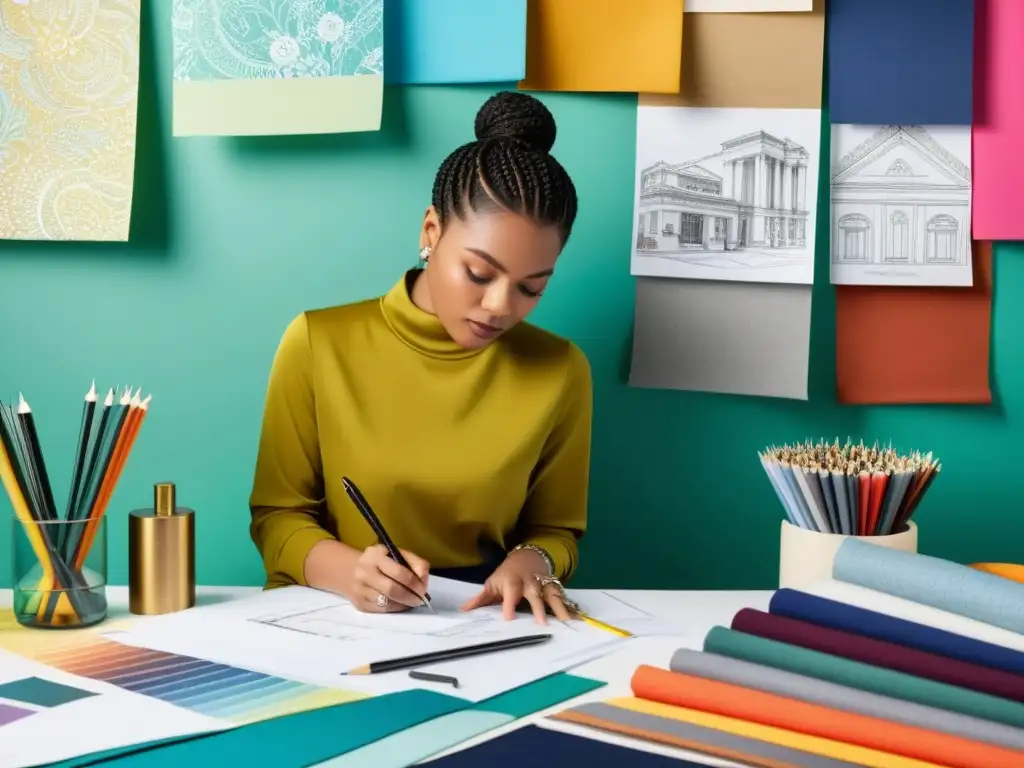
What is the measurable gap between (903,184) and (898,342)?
215 millimetres

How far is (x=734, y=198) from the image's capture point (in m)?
1.49

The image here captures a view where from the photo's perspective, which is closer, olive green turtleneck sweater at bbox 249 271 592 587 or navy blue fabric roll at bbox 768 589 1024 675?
navy blue fabric roll at bbox 768 589 1024 675

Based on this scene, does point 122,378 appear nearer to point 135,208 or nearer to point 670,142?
point 135,208

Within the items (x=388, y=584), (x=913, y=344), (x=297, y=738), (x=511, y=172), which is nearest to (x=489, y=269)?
(x=511, y=172)

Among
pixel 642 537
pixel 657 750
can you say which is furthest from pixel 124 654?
pixel 642 537

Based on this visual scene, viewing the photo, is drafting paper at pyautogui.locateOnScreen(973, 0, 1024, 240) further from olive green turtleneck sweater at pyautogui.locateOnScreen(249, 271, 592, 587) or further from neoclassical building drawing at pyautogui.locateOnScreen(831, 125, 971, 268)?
olive green turtleneck sweater at pyautogui.locateOnScreen(249, 271, 592, 587)

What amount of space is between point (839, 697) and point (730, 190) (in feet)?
2.93

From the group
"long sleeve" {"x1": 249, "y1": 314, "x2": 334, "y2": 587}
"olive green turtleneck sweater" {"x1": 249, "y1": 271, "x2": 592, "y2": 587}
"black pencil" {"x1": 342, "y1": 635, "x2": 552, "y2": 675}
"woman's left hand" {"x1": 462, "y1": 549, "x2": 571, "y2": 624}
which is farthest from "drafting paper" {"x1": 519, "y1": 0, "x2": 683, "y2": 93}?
"black pencil" {"x1": 342, "y1": 635, "x2": 552, "y2": 675}

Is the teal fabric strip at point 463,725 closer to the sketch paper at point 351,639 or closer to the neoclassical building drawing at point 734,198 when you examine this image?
the sketch paper at point 351,639

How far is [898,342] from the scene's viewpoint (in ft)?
5.01

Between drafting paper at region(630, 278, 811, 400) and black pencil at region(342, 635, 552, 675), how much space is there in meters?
0.65

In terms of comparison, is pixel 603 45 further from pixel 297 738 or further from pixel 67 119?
pixel 297 738

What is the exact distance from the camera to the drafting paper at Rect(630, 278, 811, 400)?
1.51 metres

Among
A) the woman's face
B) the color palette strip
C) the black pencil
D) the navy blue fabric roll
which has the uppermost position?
the woman's face
